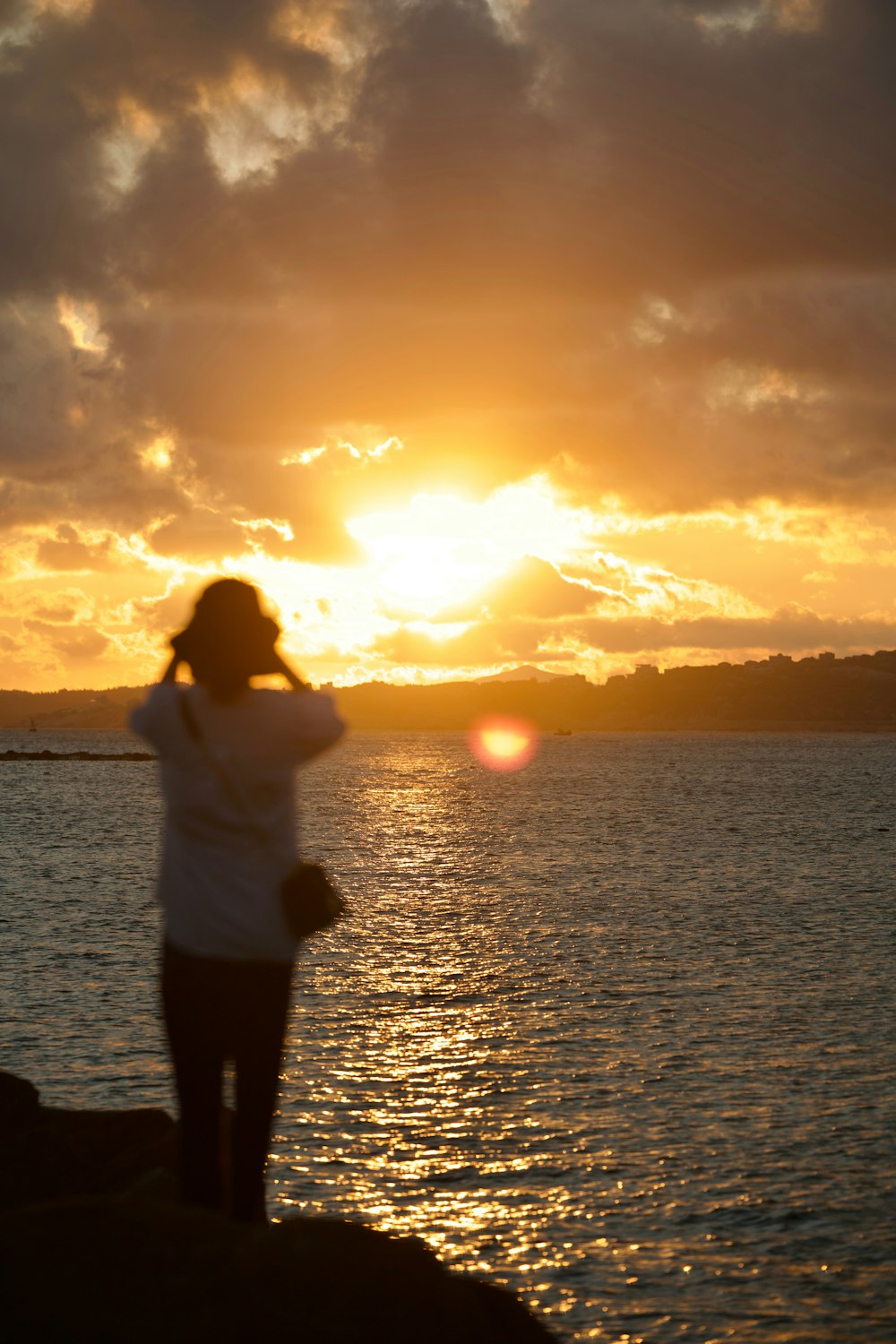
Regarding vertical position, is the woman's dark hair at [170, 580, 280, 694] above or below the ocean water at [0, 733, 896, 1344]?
above

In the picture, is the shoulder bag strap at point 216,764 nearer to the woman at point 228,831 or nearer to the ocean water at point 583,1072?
the woman at point 228,831

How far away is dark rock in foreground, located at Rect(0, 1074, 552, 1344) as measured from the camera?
734 cm

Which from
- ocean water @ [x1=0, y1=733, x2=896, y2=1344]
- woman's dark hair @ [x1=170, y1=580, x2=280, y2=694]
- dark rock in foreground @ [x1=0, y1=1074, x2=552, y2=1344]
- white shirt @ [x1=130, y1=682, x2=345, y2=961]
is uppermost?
woman's dark hair @ [x1=170, y1=580, x2=280, y2=694]

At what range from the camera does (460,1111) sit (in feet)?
60.1

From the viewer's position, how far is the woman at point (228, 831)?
6.55 meters

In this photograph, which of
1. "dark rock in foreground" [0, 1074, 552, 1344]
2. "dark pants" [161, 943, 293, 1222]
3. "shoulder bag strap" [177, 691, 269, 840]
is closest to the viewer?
"shoulder bag strap" [177, 691, 269, 840]

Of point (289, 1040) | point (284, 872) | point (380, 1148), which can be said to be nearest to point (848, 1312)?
point (380, 1148)

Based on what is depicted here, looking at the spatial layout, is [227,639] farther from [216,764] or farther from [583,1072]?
[583,1072]

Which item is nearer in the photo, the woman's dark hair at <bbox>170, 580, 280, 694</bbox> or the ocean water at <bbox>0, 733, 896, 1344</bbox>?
the woman's dark hair at <bbox>170, 580, 280, 694</bbox>

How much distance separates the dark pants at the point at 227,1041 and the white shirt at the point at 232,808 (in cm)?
12

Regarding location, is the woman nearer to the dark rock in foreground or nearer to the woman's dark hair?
the woman's dark hair

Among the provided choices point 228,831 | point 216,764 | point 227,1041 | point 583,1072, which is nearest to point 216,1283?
point 227,1041

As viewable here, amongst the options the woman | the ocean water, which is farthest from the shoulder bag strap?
the ocean water

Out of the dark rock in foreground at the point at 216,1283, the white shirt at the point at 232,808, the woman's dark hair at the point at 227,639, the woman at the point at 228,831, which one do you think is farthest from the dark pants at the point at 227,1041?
the woman's dark hair at the point at 227,639
